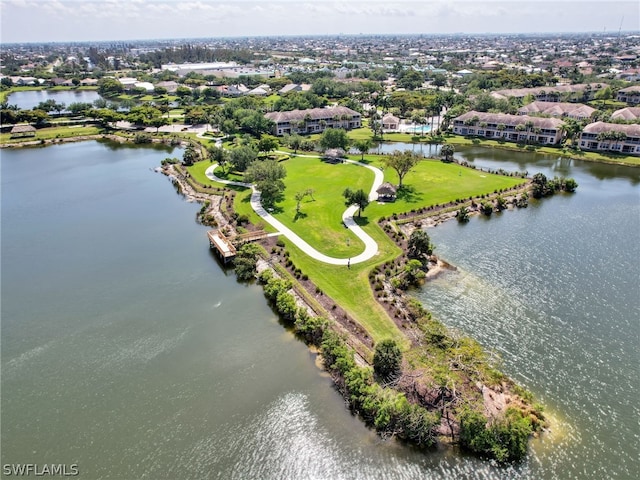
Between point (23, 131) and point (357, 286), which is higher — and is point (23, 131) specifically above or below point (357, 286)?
above

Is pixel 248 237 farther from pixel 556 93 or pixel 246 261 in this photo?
pixel 556 93

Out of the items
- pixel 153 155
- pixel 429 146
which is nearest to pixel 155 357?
pixel 153 155

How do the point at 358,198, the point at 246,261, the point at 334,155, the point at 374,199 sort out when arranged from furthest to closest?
1. the point at 334,155
2. the point at 374,199
3. the point at 358,198
4. the point at 246,261

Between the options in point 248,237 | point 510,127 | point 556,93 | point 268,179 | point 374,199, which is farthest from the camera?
point 556,93

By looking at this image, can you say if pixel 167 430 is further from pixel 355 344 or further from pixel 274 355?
pixel 355 344

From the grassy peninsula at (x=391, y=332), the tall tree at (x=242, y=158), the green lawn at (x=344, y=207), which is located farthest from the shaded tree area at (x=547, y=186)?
the tall tree at (x=242, y=158)

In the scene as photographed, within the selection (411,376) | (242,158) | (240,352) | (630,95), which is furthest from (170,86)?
(411,376)
